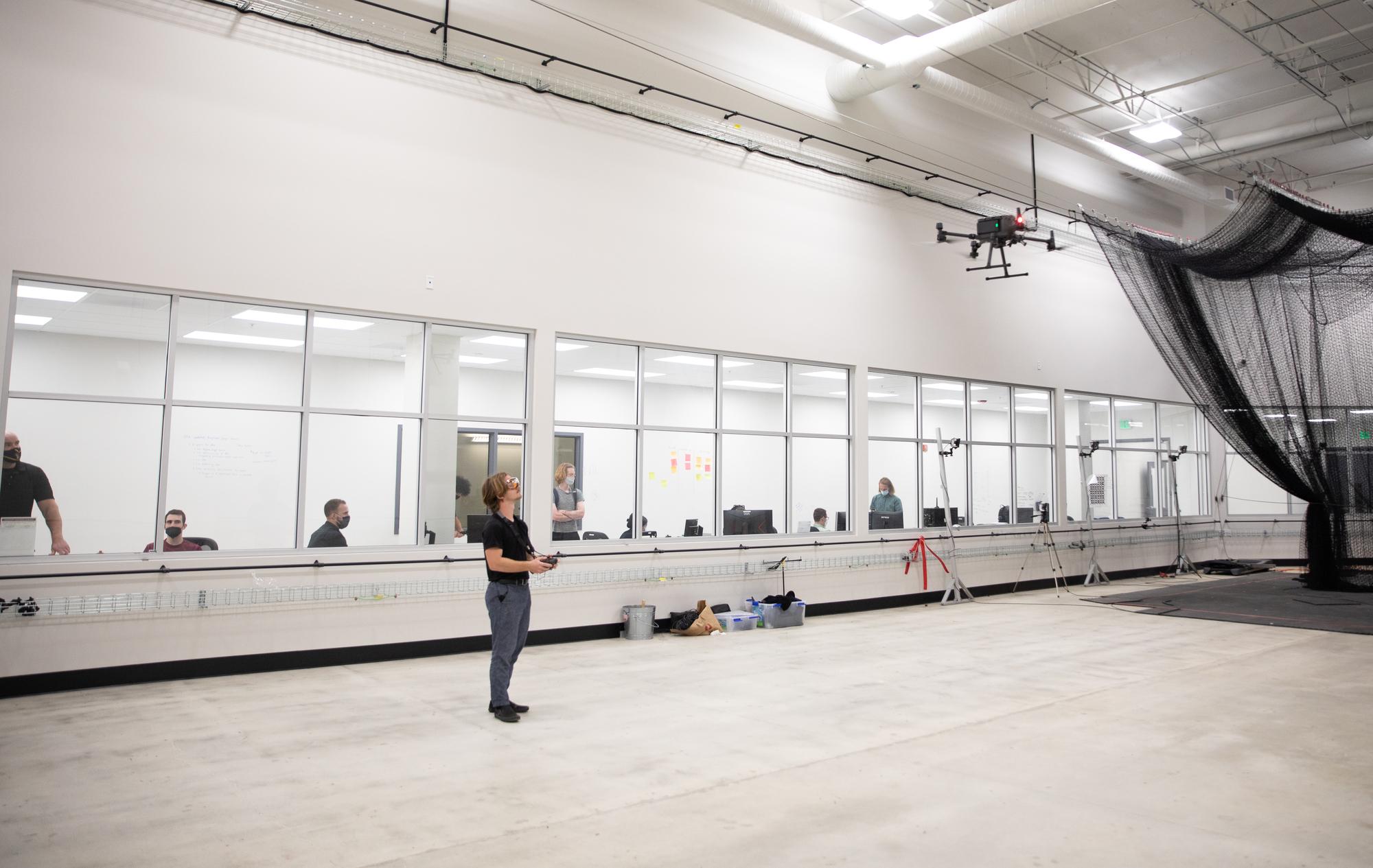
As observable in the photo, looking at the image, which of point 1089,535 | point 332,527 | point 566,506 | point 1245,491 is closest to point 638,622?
point 566,506

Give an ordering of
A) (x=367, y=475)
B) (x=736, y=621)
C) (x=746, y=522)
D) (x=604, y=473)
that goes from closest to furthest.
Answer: (x=367, y=475) → (x=604, y=473) → (x=736, y=621) → (x=746, y=522)

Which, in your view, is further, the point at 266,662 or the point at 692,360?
the point at 692,360

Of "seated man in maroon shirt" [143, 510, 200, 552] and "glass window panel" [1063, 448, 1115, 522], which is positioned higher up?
"glass window panel" [1063, 448, 1115, 522]

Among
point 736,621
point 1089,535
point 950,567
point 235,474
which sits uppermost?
point 235,474

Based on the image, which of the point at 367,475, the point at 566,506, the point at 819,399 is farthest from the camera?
the point at 819,399

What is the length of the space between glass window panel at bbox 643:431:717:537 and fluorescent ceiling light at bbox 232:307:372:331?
271 cm

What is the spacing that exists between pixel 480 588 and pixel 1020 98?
31.1 feet

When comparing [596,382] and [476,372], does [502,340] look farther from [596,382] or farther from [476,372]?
[596,382]

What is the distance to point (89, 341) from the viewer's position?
5797 mm

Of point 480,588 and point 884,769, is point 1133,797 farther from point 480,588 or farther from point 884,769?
point 480,588

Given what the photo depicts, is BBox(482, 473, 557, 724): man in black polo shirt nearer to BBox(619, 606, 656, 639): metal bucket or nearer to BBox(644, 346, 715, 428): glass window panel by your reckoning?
BBox(619, 606, 656, 639): metal bucket

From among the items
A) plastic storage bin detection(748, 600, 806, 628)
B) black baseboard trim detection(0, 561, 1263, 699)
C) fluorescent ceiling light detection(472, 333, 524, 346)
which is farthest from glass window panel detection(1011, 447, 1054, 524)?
fluorescent ceiling light detection(472, 333, 524, 346)

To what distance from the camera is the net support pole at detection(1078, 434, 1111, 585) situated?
11788mm

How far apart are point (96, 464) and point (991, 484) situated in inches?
379
